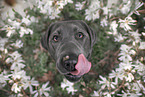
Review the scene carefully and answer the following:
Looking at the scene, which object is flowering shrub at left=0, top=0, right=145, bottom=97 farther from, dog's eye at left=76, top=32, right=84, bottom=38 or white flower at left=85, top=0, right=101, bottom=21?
dog's eye at left=76, top=32, right=84, bottom=38

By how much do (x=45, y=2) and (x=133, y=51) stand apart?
82.9 inches

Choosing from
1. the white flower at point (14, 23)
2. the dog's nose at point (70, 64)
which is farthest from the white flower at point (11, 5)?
the dog's nose at point (70, 64)

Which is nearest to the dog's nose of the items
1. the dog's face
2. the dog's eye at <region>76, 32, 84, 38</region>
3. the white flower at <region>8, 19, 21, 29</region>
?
the dog's face

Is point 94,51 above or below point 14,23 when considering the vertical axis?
below

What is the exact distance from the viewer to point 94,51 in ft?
11.2

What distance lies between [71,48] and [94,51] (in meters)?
1.69

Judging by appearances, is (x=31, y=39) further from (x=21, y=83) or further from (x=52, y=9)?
(x=21, y=83)

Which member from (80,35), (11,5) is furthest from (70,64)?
(11,5)

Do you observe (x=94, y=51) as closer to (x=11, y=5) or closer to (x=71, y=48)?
(x=71, y=48)

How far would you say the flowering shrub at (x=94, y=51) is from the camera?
7.21 ft

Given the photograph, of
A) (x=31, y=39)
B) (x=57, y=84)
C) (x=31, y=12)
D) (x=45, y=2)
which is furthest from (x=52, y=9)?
(x=57, y=84)

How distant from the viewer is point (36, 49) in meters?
3.70

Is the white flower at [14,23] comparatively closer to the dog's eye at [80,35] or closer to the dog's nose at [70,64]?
the dog's eye at [80,35]

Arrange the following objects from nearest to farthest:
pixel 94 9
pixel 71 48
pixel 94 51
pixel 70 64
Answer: pixel 70 64, pixel 71 48, pixel 94 9, pixel 94 51
